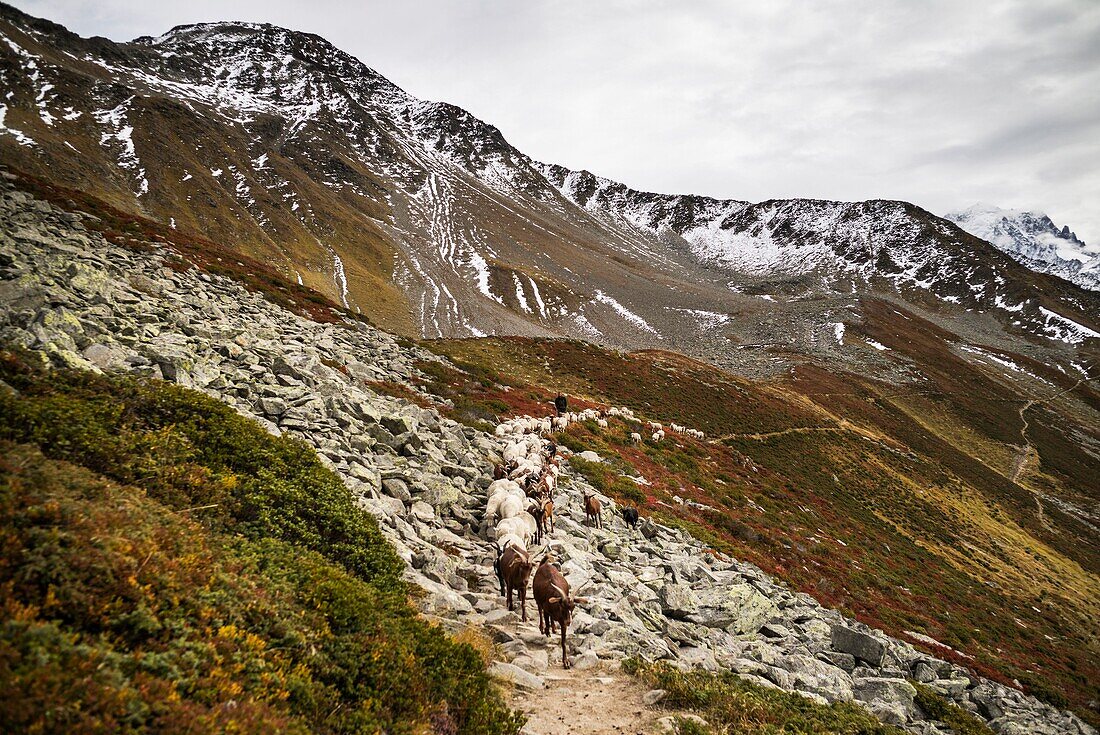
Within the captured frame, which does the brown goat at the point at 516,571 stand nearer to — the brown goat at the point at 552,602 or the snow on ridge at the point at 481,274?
the brown goat at the point at 552,602

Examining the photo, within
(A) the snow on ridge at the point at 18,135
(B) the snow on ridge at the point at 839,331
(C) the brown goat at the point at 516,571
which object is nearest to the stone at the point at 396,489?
(C) the brown goat at the point at 516,571

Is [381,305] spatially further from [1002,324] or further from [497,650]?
[1002,324]

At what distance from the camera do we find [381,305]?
102938 mm

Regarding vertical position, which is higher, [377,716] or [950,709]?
[377,716]

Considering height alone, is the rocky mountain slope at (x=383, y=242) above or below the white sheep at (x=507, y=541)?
above

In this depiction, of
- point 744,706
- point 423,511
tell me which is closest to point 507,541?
point 423,511

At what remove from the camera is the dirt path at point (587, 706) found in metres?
7.43

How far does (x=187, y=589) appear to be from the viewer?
5.41 meters

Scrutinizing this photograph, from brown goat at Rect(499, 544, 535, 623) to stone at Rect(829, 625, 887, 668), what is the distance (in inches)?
420

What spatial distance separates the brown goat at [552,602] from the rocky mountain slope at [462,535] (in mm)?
393

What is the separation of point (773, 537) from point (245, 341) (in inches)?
1081

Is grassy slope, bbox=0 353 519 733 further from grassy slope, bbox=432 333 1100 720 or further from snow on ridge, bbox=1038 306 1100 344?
snow on ridge, bbox=1038 306 1100 344

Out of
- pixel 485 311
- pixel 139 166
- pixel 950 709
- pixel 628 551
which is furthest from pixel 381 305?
pixel 950 709

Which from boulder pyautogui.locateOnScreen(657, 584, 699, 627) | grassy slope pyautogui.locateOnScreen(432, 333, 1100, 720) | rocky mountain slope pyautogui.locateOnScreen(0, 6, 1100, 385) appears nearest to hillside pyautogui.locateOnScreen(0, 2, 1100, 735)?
boulder pyautogui.locateOnScreen(657, 584, 699, 627)
